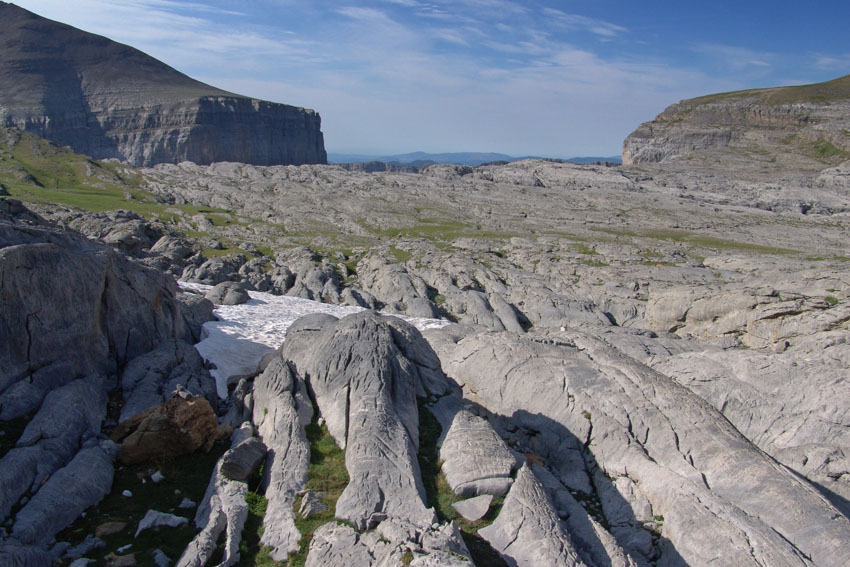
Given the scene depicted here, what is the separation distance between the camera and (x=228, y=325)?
97.5 feet

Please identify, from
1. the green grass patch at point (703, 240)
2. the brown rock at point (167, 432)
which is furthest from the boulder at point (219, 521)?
the green grass patch at point (703, 240)

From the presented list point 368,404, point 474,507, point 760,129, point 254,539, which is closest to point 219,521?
point 254,539

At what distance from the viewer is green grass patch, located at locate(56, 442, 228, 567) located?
11633 mm

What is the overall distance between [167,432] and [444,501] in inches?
346

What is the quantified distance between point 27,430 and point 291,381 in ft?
25.4

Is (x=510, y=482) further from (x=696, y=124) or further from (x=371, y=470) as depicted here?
(x=696, y=124)

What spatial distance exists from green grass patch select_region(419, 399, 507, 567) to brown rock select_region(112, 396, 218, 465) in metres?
7.01

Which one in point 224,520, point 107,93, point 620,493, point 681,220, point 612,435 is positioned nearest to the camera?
point 224,520

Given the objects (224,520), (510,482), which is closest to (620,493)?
(510,482)

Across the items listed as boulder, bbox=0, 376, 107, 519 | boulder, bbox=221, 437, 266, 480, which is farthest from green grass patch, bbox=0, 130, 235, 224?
boulder, bbox=221, 437, 266, 480

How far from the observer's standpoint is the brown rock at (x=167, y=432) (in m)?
15.0

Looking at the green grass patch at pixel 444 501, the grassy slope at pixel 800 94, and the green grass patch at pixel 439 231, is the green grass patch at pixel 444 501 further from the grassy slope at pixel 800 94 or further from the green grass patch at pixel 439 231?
the grassy slope at pixel 800 94

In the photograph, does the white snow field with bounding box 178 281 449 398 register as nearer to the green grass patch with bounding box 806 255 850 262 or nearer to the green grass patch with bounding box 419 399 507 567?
the green grass patch with bounding box 419 399 507 567

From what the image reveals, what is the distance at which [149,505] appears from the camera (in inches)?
526
